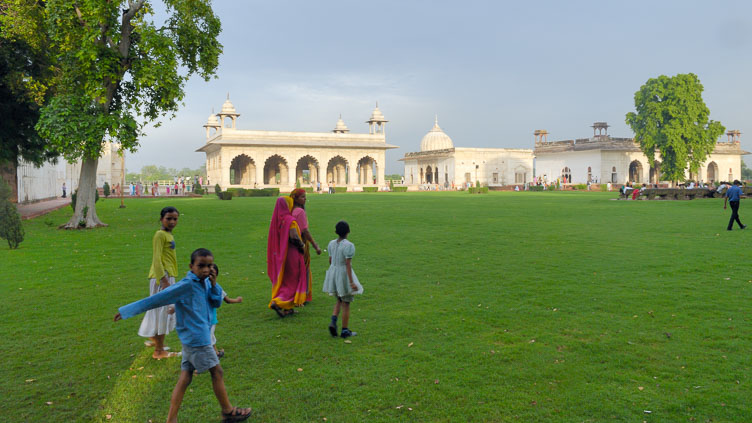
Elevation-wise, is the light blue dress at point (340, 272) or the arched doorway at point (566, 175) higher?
the arched doorway at point (566, 175)

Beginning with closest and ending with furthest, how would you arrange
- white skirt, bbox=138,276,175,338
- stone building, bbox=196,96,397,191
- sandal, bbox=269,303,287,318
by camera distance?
white skirt, bbox=138,276,175,338 < sandal, bbox=269,303,287,318 < stone building, bbox=196,96,397,191

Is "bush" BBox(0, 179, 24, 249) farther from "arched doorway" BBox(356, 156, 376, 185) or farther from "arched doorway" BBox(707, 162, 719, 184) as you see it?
"arched doorway" BBox(707, 162, 719, 184)

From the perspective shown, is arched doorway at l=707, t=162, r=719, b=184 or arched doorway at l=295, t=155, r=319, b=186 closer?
arched doorway at l=295, t=155, r=319, b=186

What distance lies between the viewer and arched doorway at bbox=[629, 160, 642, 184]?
5362 cm

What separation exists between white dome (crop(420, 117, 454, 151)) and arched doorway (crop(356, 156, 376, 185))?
14.7m

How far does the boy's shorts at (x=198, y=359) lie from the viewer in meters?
3.16

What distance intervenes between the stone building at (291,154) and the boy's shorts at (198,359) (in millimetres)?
41554

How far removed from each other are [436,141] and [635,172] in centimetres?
2230

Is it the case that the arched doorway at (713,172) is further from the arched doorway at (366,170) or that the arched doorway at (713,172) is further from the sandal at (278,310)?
the sandal at (278,310)

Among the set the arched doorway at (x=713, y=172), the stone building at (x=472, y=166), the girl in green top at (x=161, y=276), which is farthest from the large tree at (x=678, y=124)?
the girl in green top at (x=161, y=276)

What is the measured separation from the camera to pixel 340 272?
4.80 meters

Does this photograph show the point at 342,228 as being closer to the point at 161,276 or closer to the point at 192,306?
the point at 161,276

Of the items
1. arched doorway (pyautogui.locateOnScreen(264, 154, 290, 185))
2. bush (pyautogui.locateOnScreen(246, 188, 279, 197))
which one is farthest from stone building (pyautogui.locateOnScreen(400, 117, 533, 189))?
bush (pyautogui.locateOnScreen(246, 188, 279, 197))

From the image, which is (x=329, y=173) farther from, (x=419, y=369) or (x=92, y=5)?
(x=419, y=369)
